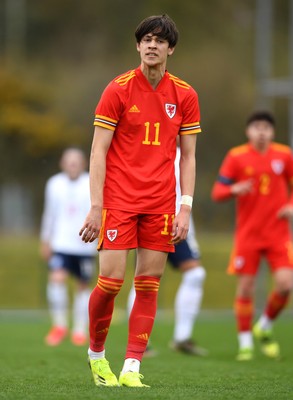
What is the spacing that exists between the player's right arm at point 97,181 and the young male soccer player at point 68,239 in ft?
18.8

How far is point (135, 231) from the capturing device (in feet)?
22.2

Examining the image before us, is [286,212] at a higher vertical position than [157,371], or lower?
higher

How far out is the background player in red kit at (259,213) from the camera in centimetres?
1038

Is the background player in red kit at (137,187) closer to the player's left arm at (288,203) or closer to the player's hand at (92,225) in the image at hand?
the player's hand at (92,225)

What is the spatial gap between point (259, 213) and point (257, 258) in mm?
448

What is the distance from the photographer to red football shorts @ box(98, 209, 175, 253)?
6.68m

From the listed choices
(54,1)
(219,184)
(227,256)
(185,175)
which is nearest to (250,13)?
(54,1)

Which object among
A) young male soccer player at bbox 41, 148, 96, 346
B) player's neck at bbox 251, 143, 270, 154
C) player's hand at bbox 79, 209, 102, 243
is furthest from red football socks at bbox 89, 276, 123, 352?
young male soccer player at bbox 41, 148, 96, 346

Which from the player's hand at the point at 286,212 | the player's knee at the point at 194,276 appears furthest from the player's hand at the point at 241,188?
the player's knee at the point at 194,276

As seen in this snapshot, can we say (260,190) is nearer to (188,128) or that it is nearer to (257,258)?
(257,258)

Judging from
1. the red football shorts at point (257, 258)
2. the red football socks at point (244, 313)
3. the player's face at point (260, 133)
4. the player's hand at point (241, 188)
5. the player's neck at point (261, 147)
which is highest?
the player's face at point (260, 133)

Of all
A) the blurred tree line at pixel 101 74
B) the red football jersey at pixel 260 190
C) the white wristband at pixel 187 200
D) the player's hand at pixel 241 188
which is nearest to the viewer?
the white wristband at pixel 187 200

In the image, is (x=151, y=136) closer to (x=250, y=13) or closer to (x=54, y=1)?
(x=250, y=13)

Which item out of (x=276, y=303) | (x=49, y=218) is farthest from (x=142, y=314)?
(x=49, y=218)
